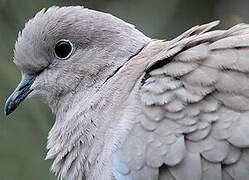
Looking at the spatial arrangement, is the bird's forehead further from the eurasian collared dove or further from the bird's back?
the bird's back

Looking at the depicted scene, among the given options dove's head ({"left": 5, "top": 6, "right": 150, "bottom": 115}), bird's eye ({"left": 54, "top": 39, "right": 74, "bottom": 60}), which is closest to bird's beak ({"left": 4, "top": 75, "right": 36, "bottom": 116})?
dove's head ({"left": 5, "top": 6, "right": 150, "bottom": 115})

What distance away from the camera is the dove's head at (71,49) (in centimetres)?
338

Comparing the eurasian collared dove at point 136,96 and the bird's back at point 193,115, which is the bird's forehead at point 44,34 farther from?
the bird's back at point 193,115

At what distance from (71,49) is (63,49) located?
0.05 m

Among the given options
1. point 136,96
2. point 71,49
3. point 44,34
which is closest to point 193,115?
point 136,96

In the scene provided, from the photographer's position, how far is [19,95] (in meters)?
3.48

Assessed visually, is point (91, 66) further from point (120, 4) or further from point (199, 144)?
point (120, 4)

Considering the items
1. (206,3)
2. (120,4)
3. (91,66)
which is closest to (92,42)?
(91,66)

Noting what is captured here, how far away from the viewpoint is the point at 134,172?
2.85 m

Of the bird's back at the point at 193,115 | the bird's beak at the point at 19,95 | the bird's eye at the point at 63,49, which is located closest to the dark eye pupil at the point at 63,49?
the bird's eye at the point at 63,49

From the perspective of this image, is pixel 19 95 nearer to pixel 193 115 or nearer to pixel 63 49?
pixel 63 49

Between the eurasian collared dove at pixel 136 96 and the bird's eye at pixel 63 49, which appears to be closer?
the eurasian collared dove at pixel 136 96

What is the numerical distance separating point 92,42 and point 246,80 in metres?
0.96

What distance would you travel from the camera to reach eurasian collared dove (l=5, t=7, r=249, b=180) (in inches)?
108
